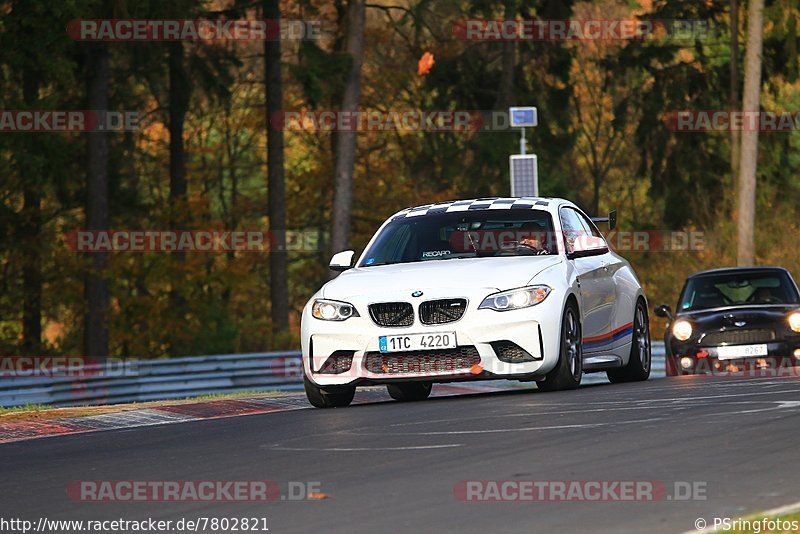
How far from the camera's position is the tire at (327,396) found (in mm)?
14773

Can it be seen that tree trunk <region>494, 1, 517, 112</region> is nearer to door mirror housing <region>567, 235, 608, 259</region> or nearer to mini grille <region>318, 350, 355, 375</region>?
door mirror housing <region>567, 235, 608, 259</region>

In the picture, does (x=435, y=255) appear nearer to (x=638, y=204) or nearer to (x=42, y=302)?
(x=42, y=302)

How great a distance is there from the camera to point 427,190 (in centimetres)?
5631

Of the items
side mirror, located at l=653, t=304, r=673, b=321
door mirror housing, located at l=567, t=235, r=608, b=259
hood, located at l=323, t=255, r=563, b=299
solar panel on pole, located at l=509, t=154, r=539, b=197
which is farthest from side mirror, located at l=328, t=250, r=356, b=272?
solar panel on pole, located at l=509, t=154, r=539, b=197

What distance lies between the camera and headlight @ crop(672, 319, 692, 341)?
68.2 feet

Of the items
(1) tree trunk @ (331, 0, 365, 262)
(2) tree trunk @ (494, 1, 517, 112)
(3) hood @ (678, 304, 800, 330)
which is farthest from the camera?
(2) tree trunk @ (494, 1, 517, 112)

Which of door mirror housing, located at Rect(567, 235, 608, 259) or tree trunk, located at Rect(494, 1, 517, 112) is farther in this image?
tree trunk, located at Rect(494, 1, 517, 112)

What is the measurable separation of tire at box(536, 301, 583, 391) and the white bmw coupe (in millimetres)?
12

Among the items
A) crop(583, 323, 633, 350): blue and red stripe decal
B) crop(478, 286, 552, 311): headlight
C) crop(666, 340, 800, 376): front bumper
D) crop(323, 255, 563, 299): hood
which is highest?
crop(323, 255, 563, 299): hood

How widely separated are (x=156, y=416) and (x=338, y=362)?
1672 millimetres

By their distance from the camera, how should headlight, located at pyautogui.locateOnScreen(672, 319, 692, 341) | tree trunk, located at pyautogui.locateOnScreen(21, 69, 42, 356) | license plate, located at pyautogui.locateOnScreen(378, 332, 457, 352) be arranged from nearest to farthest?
license plate, located at pyautogui.locateOnScreen(378, 332, 457, 352), headlight, located at pyautogui.locateOnScreen(672, 319, 692, 341), tree trunk, located at pyautogui.locateOnScreen(21, 69, 42, 356)

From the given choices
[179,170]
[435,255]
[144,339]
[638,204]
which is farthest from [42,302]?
[435,255]

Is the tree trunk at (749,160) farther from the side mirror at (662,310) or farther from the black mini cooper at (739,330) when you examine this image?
the black mini cooper at (739,330)

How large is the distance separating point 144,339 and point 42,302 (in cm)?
313
